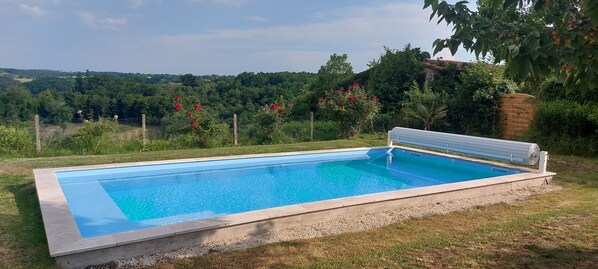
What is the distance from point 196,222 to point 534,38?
12.8 feet

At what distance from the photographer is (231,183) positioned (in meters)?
8.76

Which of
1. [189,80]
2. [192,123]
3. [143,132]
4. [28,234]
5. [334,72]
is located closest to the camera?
[28,234]

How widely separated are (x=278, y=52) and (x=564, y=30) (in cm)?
1953

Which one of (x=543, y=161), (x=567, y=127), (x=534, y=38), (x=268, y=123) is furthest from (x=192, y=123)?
(x=534, y=38)

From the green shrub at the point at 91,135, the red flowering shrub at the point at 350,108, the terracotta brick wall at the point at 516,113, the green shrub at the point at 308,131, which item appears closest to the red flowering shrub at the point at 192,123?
the green shrub at the point at 91,135

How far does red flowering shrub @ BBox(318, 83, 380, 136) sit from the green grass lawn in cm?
786

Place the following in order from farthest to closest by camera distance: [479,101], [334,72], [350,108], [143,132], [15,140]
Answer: [334,72], [479,101], [350,108], [143,132], [15,140]

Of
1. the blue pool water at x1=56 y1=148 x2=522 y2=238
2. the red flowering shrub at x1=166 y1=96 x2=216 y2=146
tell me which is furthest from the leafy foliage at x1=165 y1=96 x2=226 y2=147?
the blue pool water at x1=56 y1=148 x2=522 y2=238

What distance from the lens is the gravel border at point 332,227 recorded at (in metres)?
4.31

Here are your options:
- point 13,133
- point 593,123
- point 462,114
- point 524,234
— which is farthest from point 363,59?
point 524,234

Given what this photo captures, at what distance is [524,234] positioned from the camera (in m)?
4.86

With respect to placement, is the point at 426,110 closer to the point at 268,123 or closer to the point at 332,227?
the point at 268,123

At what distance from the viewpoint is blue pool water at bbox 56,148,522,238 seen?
21.6ft

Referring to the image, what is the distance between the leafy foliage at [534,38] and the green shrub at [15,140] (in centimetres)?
1066
